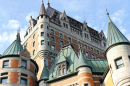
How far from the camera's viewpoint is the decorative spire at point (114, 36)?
25975 millimetres

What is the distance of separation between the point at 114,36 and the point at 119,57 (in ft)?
12.0

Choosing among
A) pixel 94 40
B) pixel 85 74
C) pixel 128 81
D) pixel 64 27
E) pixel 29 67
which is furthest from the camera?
pixel 94 40

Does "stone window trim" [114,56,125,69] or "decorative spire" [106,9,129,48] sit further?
"decorative spire" [106,9,129,48]

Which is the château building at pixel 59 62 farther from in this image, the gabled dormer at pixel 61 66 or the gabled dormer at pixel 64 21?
the gabled dormer at pixel 64 21

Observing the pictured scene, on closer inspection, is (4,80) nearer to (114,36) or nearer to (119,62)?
(119,62)

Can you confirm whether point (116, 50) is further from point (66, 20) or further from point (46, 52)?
point (66, 20)

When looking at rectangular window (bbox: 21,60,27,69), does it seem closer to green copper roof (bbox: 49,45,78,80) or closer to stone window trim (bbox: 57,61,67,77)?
green copper roof (bbox: 49,45,78,80)

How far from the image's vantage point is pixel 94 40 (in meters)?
67.6

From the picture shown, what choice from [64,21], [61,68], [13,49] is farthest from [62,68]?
[64,21]

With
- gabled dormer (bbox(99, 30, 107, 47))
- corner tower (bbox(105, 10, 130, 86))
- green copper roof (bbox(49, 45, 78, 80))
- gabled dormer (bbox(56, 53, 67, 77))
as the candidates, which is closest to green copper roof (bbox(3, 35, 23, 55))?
green copper roof (bbox(49, 45, 78, 80))

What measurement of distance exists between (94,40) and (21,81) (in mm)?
40225

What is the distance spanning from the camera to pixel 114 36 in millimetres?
27000

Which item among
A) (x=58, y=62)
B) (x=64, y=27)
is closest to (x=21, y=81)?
(x=58, y=62)

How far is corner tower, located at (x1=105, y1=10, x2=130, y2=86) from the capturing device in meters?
23.0
